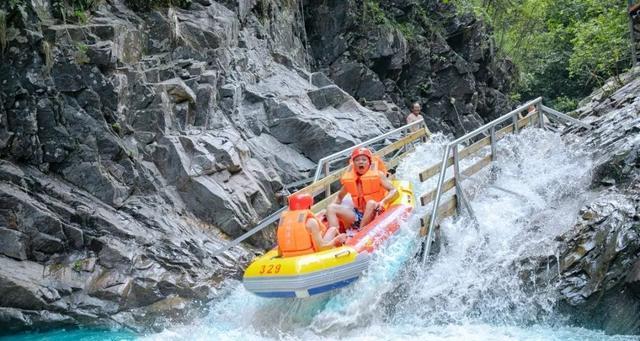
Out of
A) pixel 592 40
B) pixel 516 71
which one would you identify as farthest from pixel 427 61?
pixel 516 71

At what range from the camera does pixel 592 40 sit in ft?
56.0

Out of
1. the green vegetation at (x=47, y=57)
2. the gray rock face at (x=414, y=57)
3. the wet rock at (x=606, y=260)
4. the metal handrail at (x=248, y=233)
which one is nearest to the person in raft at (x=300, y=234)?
the metal handrail at (x=248, y=233)

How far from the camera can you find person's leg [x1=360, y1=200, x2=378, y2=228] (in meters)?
7.67

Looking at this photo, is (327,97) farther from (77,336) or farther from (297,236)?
(77,336)

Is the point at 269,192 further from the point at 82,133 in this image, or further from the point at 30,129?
the point at 30,129

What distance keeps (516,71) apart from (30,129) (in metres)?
19.7

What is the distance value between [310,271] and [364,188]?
233cm

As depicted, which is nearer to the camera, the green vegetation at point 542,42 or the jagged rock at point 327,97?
the jagged rock at point 327,97

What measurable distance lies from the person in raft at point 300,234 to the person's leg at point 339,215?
831 millimetres

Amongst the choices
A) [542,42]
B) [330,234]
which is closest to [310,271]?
[330,234]

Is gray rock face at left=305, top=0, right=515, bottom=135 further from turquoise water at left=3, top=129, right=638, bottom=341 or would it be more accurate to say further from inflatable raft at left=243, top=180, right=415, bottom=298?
inflatable raft at left=243, top=180, right=415, bottom=298

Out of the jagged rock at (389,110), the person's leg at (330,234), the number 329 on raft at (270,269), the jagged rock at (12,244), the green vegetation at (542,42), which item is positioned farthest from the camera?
the green vegetation at (542,42)

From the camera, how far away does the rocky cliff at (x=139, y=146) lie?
724 cm

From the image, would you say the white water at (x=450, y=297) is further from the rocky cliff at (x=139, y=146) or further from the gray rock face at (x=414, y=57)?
the gray rock face at (x=414, y=57)
